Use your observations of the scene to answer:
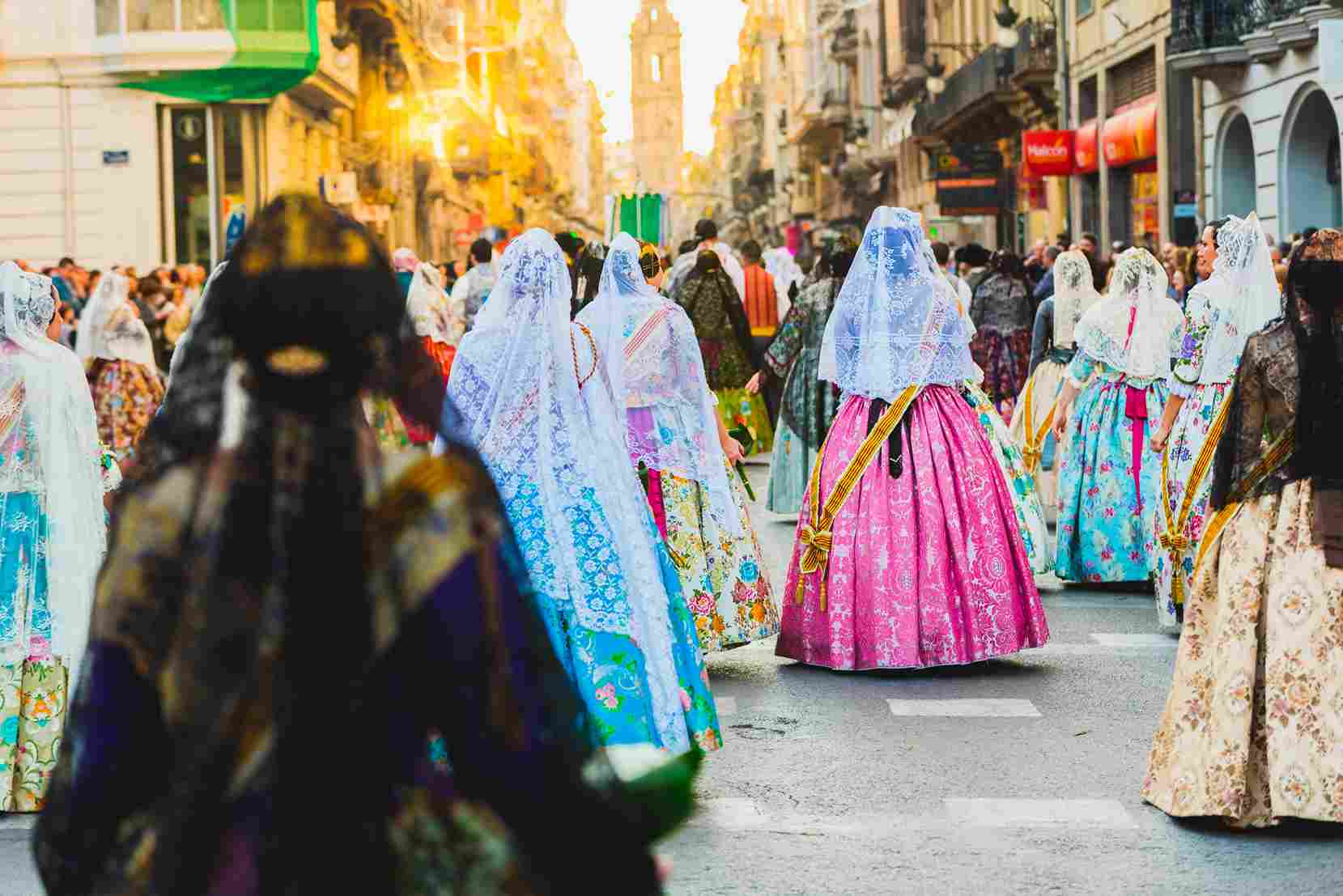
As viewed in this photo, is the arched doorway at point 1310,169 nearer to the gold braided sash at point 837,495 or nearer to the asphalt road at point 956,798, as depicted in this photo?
the asphalt road at point 956,798

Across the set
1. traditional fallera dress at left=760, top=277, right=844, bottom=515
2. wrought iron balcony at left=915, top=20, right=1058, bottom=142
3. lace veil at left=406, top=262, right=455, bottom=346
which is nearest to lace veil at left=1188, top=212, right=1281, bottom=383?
traditional fallera dress at left=760, top=277, right=844, bottom=515

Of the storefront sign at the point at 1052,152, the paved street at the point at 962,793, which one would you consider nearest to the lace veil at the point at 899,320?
the paved street at the point at 962,793

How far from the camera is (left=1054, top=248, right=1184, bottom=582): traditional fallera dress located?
1126 cm

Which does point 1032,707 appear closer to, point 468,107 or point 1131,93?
point 1131,93

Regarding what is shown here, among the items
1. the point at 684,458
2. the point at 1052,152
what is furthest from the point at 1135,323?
the point at 1052,152

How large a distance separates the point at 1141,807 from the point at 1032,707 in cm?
175

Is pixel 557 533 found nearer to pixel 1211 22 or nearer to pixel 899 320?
pixel 899 320

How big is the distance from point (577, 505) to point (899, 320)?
9.80ft

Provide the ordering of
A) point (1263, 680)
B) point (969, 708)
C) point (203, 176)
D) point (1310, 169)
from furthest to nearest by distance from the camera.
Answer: point (203, 176) < point (1310, 169) < point (969, 708) < point (1263, 680)

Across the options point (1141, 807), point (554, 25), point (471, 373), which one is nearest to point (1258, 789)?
point (1141, 807)

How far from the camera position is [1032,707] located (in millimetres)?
8305

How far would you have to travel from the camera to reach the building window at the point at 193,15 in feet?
97.9

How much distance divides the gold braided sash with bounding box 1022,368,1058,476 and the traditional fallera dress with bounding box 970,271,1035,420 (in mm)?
2652

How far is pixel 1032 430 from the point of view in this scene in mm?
14016
